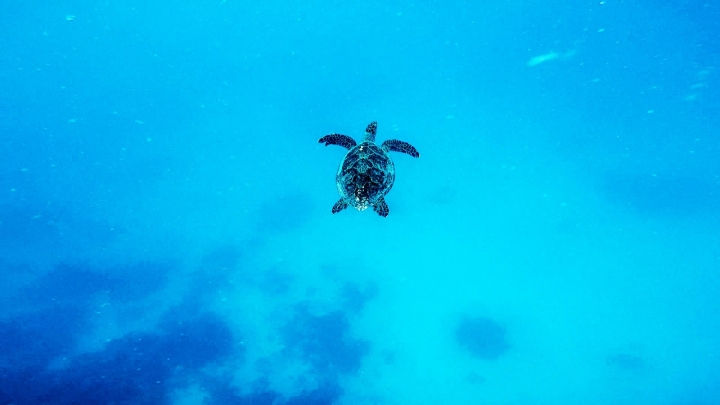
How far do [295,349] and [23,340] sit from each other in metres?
12.6

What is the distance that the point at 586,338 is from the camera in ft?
60.9

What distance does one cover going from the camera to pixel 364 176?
769 cm

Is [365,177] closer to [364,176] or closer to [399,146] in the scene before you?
[364,176]

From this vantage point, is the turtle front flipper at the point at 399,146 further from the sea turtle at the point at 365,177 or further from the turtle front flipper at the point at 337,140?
the turtle front flipper at the point at 337,140

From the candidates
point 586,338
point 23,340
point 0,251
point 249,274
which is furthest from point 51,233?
point 586,338

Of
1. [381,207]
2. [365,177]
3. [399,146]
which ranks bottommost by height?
[365,177]

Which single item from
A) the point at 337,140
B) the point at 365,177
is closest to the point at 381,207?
the point at 365,177

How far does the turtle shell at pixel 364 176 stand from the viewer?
25.3ft

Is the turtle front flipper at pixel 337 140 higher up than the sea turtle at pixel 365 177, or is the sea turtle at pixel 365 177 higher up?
the turtle front flipper at pixel 337 140

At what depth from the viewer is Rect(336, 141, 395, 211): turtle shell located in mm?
7699

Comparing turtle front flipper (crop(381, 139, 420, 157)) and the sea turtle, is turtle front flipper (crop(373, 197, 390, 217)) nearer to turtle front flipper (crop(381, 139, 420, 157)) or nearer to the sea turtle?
the sea turtle

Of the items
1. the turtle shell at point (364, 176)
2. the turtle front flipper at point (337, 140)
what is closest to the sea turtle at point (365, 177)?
the turtle shell at point (364, 176)

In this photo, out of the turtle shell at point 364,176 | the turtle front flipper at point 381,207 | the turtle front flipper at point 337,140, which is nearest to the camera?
the turtle shell at point 364,176

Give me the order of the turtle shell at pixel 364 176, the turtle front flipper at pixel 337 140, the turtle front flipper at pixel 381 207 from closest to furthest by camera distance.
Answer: the turtle shell at pixel 364 176, the turtle front flipper at pixel 381 207, the turtle front flipper at pixel 337 140
